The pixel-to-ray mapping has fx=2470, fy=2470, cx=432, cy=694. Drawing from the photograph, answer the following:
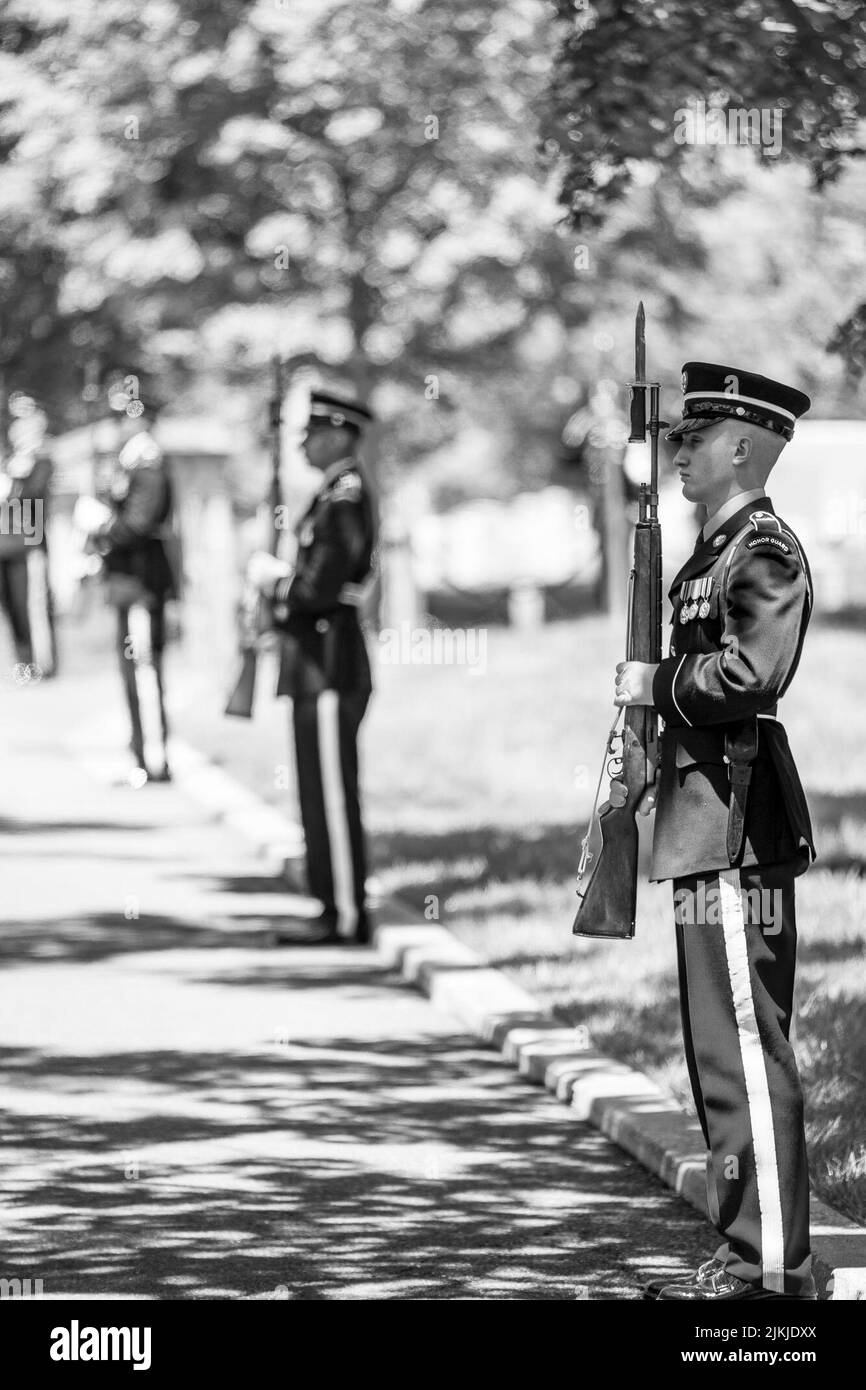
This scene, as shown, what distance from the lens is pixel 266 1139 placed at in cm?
673

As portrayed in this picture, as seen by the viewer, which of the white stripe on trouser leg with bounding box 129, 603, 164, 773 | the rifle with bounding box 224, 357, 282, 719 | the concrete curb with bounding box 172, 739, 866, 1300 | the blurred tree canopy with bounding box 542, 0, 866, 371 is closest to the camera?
the concrete curb with bounding box 172, 739, 866, 1300

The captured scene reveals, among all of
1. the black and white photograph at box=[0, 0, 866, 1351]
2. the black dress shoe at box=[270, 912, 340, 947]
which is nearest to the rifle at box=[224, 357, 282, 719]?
the black and white photograph at box=[0, 0, 866, 1351]

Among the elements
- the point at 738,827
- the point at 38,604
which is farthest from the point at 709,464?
the point at 38,604

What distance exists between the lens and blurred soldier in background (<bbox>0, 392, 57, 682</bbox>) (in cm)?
1888

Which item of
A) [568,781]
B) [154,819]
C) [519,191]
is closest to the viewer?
[154,819]

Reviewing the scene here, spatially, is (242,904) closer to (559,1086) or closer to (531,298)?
(559,1086)

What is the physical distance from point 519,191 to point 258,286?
2.75 meters

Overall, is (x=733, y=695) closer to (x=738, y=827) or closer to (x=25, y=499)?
(x=738, y=827)

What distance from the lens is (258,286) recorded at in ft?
74.4

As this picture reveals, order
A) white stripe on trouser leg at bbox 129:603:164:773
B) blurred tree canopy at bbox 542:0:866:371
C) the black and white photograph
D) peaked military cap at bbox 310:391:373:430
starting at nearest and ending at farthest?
1. the black and white photograph
2. blurred tree canopy at bbox 542:0:866:371
3. peaked military cap at bbox 310:391:373:430
4. white stripe on trouser leg at bbox 129:603:164:773

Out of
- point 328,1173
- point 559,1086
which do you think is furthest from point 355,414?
point 328,1173

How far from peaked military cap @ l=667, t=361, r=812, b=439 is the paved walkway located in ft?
6.15

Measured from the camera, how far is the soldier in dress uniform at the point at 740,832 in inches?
191

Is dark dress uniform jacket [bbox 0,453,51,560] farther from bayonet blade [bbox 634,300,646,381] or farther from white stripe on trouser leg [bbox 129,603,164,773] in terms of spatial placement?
bayonet blade [bbox 634,300,646,381]
